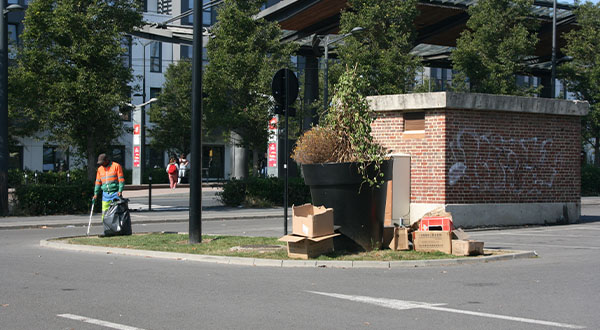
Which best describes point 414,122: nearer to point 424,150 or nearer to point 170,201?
point 424,150

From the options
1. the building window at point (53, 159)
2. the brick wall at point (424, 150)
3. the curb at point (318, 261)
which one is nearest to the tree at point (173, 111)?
the building window at point (53, 159)

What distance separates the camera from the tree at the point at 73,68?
23469 millimetres

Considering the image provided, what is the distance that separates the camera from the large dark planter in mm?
11914

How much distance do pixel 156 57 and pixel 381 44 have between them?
97.3 ft

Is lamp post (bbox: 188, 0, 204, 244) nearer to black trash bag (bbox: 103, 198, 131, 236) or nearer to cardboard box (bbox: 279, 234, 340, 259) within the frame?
black trash bag (bbox: 103, 198, 131, 236)

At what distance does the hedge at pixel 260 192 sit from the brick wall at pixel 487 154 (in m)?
8.95

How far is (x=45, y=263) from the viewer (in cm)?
1131

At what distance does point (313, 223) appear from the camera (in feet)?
36.9

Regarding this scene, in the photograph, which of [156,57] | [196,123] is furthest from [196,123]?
[156,57]

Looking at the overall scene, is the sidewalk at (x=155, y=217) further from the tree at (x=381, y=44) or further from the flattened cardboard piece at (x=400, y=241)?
the flattened cardboard piece at (x=400, y=241)

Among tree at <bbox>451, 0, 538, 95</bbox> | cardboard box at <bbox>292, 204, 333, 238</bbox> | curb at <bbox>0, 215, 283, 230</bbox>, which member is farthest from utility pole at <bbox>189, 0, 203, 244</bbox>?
tree at <bbox>451, 0, 538, 95</bbox>

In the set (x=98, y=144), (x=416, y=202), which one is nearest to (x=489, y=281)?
(x=416, y=202)

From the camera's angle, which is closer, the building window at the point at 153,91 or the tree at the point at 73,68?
the tree at the point at 73,68

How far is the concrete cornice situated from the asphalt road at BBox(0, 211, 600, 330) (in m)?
5.60
